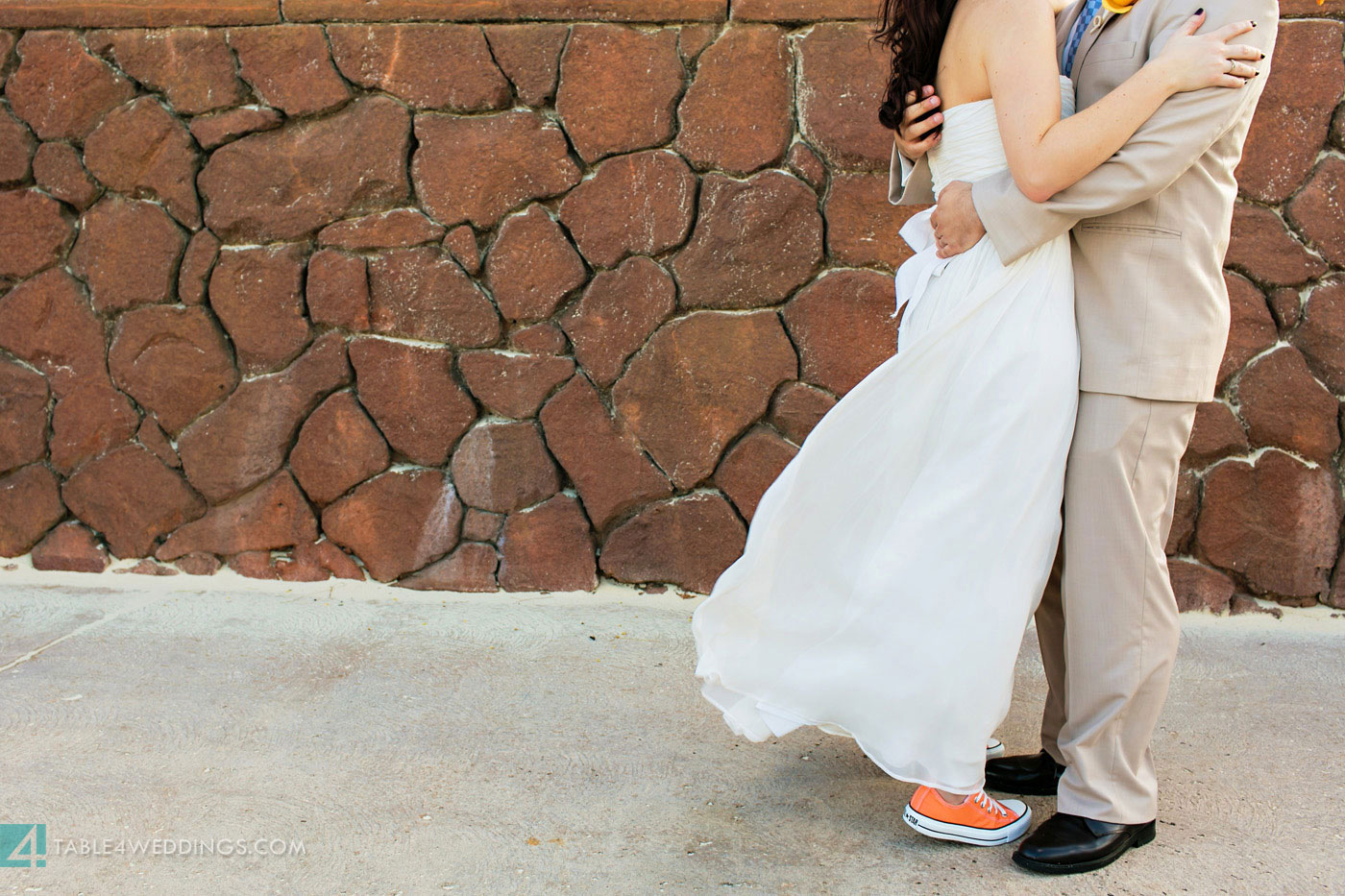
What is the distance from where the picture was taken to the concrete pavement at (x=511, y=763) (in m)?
1.67

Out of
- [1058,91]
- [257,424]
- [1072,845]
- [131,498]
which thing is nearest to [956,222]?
[1058,91]

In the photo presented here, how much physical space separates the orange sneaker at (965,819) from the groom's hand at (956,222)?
2.93ft

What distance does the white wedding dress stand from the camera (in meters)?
1.61

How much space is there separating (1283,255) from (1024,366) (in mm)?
1359

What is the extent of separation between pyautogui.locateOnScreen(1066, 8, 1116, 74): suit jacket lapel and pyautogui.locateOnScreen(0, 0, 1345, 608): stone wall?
3.00 feet

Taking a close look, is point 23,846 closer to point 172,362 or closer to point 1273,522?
point 172,362

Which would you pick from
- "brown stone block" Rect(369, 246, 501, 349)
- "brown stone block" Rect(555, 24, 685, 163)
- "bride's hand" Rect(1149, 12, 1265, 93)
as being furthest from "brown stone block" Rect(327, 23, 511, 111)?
"bride's hand" Rect(1149, 12, 1265, 93)

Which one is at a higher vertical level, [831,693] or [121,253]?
[121,253]

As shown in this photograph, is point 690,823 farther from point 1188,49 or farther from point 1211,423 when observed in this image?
point 1211,423

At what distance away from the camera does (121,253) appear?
2887 millimetres

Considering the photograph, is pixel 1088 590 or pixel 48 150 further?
pixel 48 150

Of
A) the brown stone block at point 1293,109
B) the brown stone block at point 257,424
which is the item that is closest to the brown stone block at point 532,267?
the brown stone block at point 257,424

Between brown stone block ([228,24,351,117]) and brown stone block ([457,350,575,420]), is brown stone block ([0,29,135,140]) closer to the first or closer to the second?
brown stone block ([228,24,351,117])

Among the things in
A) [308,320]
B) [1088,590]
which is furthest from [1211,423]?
[308,320]
